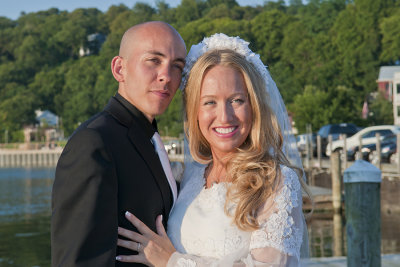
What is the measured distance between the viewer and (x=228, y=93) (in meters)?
3.32

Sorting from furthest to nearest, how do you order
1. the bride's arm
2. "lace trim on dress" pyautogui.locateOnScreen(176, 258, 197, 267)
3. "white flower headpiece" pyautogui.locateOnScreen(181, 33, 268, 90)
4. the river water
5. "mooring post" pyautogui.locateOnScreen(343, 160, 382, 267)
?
the river water
"mooring post" pyautogui.locateOnScreen(343, 160, 382, 267)
"white flower headpiece" pyautogui.locateOnScreen(181, 33, 268, 90)
"lace trim on dress" pyautogui.locateOnScreen(176, 258, 197, 267)
the bride's arm

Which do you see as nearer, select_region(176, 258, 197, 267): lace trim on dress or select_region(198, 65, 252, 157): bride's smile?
select_region(176, 258, 197, 267): lace trim on dress

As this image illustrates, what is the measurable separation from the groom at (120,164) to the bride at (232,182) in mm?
123

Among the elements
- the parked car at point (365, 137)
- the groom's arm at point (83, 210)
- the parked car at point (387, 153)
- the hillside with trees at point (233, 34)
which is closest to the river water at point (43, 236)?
the parked car at point (387, 153)

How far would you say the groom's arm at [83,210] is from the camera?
2.74 meters

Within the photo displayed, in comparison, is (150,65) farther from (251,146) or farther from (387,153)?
(387,153)

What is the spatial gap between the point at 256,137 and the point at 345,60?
74004mm

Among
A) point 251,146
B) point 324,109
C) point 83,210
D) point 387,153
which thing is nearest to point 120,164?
point 83,210

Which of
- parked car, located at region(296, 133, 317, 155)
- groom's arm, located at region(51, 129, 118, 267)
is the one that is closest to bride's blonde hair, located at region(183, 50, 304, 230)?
groom's arm, located at region(51, 129, 118, 267)

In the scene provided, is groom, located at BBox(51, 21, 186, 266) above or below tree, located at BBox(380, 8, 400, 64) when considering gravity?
below

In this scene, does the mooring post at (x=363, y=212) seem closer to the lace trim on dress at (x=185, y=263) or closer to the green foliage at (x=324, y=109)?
the lace trim on dress at (x=185, y=263)

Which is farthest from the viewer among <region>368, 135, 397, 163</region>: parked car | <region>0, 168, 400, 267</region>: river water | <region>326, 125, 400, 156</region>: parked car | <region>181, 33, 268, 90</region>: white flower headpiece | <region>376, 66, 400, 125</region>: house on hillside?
<region>376, 66, 400, 125</region>: house on hillside

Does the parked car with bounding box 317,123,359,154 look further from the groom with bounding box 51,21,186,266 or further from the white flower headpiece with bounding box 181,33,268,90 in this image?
the groom with bounding box 51,21,186,266

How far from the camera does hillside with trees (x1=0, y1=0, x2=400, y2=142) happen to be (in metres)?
70.8
